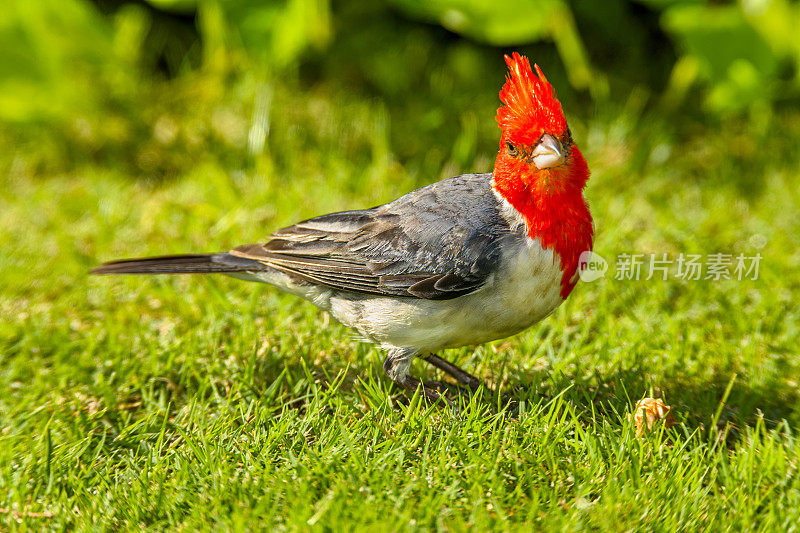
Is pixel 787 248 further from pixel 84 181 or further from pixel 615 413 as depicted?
pixel 84 181

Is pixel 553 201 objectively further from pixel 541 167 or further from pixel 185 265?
pixel 185 265

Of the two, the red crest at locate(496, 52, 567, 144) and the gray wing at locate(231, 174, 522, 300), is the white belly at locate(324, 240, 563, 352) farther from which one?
the red crest at locate(496, 52, 567, 144)

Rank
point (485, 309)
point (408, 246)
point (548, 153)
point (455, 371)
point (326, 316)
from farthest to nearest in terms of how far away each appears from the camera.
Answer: point (326, 316) → point (455, 371) → point (408, 246) → point (485, 309) → point (548, 153)

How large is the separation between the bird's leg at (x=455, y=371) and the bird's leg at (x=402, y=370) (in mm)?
157

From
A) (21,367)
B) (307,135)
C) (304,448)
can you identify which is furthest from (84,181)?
(304,448)

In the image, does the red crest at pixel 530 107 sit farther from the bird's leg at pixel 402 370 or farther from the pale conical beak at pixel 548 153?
the bird's leg at pixel 402 370

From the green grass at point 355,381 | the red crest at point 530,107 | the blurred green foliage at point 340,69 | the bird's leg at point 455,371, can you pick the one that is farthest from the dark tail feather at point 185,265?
the blurred green foliage at point 340,69

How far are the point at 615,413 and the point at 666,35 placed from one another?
457cm

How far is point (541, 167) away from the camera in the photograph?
298 cm

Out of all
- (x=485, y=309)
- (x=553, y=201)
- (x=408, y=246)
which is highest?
(x=553, y=201)

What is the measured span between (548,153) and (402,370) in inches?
39.8

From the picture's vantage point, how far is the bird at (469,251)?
3.06 meters

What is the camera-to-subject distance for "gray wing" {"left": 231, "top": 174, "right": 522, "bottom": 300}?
311 centimetres

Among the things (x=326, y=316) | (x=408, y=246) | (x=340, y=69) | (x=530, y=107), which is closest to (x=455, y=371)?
(x=408, y=246)
